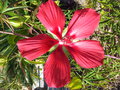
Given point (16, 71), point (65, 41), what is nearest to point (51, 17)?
point (65, 41)

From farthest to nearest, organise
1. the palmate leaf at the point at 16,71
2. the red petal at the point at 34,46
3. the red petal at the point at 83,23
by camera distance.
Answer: the palmate leaf at the point at 16,71
the red petal at the point at 83,23
the red petal at the point at 34,46

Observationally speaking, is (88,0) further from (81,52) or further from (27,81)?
(81,52)

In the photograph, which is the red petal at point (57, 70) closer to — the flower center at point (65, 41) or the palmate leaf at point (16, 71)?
the flower center at point (65, 41)

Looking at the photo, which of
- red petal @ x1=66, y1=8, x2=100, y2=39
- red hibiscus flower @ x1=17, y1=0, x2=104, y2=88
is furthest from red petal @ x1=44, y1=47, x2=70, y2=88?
red petal @ x1=66, y1=8, x2=100, y2=39

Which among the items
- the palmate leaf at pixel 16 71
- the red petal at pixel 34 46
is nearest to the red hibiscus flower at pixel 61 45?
the red petal at pixel 34 46

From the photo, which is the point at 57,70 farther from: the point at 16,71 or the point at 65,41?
the point at 16,71

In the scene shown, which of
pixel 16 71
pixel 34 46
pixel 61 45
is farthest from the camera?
pixel 16 71

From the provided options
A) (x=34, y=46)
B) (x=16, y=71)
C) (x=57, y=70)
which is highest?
(x=34, y=46)

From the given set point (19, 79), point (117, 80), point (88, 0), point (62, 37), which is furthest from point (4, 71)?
point (117, 80)
